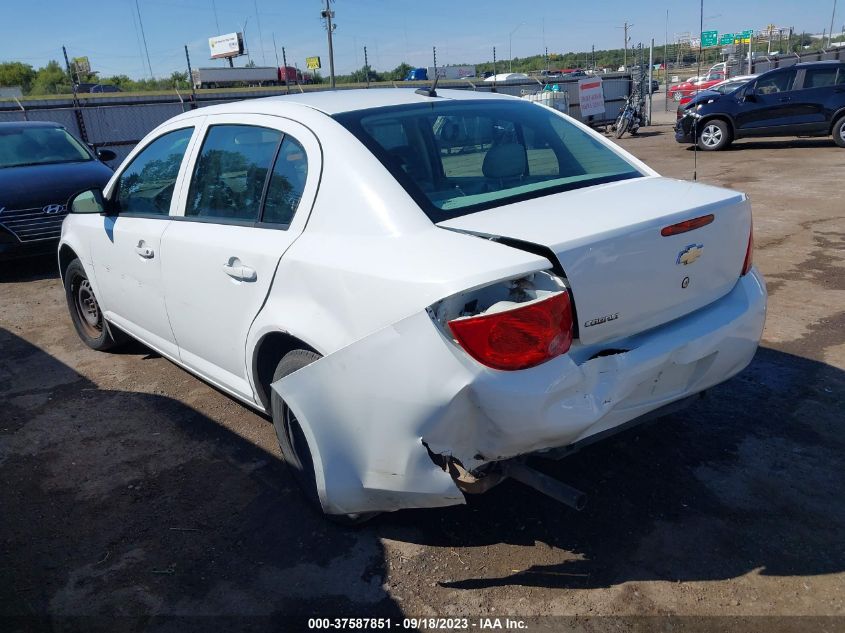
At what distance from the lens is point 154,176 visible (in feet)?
13.1

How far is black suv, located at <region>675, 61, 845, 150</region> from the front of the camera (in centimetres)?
1437

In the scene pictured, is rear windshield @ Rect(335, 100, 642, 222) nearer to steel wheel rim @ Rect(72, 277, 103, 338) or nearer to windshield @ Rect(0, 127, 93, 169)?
steel wheel rim @ Rect(72, 277, 103, 338)

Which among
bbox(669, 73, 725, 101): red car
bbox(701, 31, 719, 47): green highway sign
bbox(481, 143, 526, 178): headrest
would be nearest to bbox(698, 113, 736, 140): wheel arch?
bbox(481, 143, 526, 178): headrest

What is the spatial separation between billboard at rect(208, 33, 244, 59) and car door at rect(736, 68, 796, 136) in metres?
52.2

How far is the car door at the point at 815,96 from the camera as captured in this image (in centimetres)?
1434

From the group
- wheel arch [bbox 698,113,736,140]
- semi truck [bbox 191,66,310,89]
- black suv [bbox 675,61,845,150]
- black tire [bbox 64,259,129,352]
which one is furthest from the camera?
semi truck [bbox 191,66,310,89]

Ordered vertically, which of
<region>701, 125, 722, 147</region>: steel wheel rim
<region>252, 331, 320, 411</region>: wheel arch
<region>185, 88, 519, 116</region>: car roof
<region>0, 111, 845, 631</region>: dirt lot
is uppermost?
<region>185, 88, 519, 116</region>: car roof

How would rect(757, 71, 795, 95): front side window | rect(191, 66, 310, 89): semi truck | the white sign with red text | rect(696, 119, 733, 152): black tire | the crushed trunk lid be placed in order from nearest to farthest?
the crushed trunk lid, rect(757, 71, 795, 95): front side window, rect(696, 119, 733, 152): black tire, the white sign with red text, rect(191, 66, 310, 89): semi truck

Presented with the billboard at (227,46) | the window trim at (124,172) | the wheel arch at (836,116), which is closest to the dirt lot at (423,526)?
the window trim at (124,172)

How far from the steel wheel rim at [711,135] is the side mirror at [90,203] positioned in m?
14.7

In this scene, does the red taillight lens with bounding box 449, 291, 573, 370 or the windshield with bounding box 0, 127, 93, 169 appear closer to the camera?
the red taillight lens with bounding box 449, 291, 573, 370

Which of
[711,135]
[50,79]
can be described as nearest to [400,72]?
[50,79]

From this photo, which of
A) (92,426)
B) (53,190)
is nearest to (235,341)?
(92,426)

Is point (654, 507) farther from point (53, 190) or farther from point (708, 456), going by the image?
point (53, 190)
